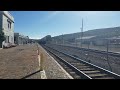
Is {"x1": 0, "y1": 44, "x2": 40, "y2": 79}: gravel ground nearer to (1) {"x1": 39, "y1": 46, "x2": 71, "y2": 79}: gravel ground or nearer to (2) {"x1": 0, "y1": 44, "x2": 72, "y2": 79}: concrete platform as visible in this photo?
(2) {"x1": 0, "y1": 44, "x2": 72, "y2": 79}: concrete platform

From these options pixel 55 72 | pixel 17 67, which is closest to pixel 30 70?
pixel 55 72

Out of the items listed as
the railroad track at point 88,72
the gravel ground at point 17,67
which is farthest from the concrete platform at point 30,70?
the railroad track at point 88,72

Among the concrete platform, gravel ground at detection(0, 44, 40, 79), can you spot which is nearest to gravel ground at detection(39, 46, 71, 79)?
the concrete platform

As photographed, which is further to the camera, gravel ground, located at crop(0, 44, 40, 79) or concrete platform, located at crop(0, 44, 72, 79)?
gravel ground, located at crop(0, 44, 40, 79)

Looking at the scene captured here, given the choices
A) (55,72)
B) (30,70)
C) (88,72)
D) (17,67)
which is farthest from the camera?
(17,67)

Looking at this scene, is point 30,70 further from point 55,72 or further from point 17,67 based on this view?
point 17,67

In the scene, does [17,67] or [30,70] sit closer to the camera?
[30,70]

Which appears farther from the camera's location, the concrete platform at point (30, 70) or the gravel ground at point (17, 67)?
the gravel ground at point (17, 67)

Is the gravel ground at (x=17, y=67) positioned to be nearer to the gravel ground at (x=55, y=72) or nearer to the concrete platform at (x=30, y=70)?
the concrete platform at (x=30, y=70)

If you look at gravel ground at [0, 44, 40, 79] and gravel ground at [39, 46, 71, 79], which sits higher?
gravel ground at [0, 44, 40, 79]
